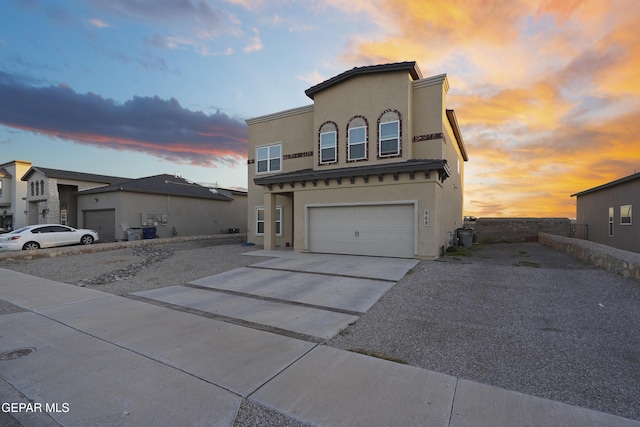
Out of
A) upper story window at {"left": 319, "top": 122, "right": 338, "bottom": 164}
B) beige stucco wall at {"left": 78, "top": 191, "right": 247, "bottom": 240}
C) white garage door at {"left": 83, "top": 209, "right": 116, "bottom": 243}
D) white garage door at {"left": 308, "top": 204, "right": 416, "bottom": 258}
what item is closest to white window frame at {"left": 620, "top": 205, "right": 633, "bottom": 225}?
white garage door at {"left": 308, "top": 204, "right": 416, "bottom": 258}

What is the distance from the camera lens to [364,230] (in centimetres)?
1369

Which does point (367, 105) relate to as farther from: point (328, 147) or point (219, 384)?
point (219, 384)

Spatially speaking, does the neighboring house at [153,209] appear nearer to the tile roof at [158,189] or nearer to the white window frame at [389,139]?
the tile roof at [158,189]

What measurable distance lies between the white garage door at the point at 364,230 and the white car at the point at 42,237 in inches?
559

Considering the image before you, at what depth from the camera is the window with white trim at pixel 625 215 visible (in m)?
16.5

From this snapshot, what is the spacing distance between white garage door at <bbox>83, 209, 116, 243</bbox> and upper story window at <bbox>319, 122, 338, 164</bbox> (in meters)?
16.2

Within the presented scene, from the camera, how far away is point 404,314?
20.2ft

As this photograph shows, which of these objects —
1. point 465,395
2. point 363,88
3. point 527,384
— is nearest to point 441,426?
point 465,395

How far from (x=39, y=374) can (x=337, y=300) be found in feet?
16.9

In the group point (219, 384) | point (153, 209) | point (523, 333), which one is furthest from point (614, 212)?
point (153, 209)

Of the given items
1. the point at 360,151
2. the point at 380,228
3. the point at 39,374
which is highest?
the point at 360,151

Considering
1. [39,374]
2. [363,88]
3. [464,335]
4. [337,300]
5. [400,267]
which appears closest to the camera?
[39,374]

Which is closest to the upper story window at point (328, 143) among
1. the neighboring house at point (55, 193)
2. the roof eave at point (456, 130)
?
the roof eave at point (456, 130)

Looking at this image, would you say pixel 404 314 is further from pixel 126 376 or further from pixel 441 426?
pixel 126 376
